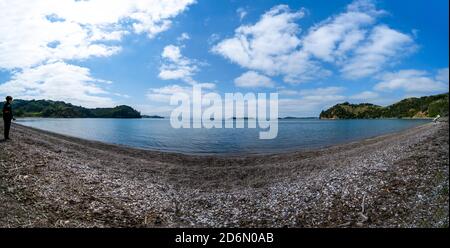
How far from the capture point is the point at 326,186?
59.5 ft

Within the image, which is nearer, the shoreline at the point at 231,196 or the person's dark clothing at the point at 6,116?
the shoreline at the point at 231,196

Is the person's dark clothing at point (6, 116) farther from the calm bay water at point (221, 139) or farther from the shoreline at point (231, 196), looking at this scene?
the calm bay water at point (221, 139)

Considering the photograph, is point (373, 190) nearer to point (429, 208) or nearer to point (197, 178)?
point (429, 208)

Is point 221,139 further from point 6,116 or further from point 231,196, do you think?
point 231,196

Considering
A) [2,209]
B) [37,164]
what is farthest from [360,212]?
[37,164]

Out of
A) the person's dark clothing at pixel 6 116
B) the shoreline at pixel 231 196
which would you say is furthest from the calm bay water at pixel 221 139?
the person's dark clothing at pixel 6 116

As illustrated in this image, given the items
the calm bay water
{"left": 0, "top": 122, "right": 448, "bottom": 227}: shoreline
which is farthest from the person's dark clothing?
the calm bay water

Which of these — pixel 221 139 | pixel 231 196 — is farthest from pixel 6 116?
pixel 221 139

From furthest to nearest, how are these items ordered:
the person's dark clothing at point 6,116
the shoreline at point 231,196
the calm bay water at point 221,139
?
the calm bay water at point 221,139
the person's dark clothing at point 6,116
the shoreline at point 231,196

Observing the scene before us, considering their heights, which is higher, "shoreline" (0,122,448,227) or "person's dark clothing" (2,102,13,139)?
"person's dark clothing" (2,102,13,139)

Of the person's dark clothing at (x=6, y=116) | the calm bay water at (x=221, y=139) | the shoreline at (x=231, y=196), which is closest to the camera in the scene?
the shoreline at (x=231, y=196)

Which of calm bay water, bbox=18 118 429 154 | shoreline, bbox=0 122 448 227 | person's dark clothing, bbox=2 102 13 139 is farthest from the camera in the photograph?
calm bay water, bbox=18 118 429 154

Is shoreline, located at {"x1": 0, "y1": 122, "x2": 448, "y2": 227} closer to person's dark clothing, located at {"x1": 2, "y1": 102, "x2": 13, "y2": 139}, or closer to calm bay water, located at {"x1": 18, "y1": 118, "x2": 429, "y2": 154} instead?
person's dark clothing, located at {"x1": 2, "y1": 102, "x2": 13, "y2": 139}

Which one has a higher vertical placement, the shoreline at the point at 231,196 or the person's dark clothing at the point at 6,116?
the person's dark clothing at the point at 6,116
